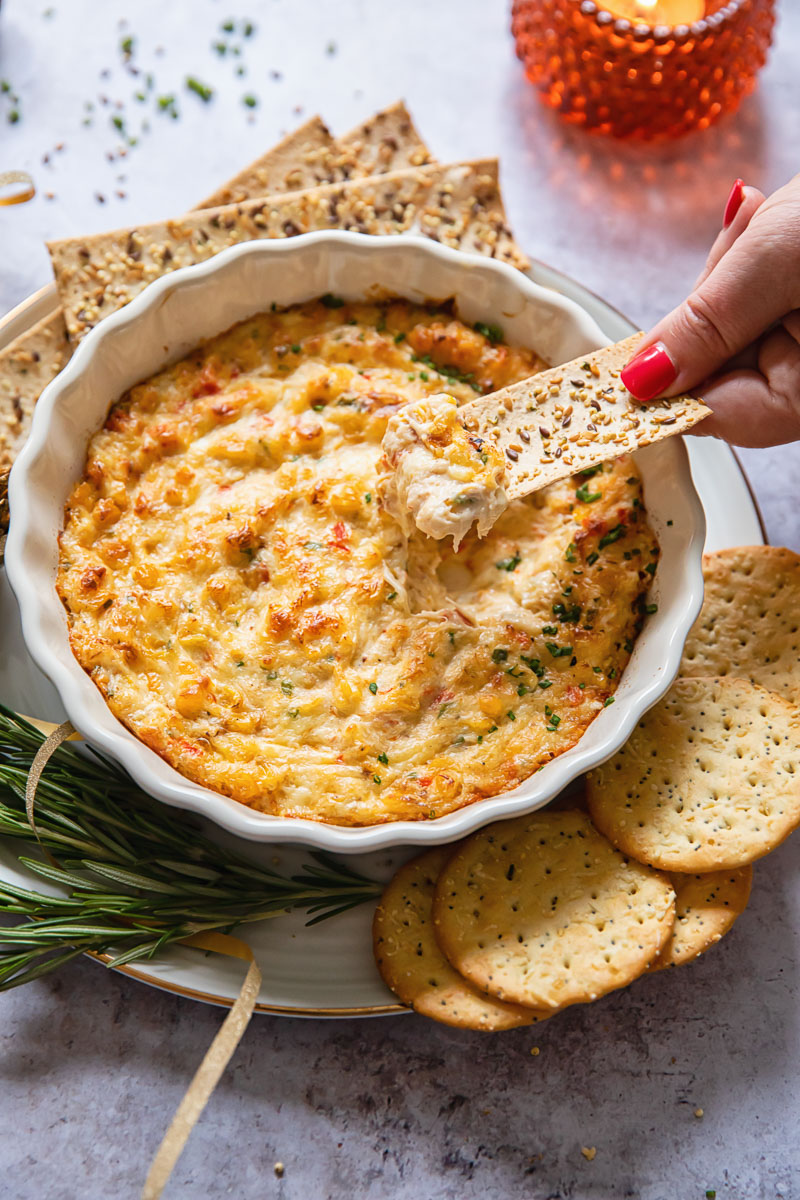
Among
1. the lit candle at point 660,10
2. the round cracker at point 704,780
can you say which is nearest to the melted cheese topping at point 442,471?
the round cracker at point 704,780

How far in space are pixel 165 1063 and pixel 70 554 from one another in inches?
71.6

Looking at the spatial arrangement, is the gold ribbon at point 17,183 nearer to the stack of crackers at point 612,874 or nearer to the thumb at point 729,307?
the thumb at point 729,307

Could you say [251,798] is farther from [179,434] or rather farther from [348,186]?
[348,186]

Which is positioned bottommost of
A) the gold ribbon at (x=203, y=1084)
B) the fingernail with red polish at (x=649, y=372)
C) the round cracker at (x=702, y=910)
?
the gold ribbon at (x=203, y=1084)

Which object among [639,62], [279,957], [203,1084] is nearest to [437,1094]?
[279,957]

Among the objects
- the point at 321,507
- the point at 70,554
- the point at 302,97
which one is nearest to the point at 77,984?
the point at 70,554

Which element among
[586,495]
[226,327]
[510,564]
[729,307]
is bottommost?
[510,564]

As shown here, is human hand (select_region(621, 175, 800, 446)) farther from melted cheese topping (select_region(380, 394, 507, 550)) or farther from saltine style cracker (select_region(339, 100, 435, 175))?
saltine style cracker (select_region(339, 100, 435, 175))

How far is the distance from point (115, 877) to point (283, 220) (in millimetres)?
2574

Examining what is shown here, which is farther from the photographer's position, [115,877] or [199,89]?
[199,89]

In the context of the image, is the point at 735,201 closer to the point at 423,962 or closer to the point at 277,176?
the point at 277,176

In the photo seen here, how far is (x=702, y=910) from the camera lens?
3.64 metres

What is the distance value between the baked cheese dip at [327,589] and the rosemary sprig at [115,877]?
1.26ft

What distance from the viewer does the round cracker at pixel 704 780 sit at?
3570mm
